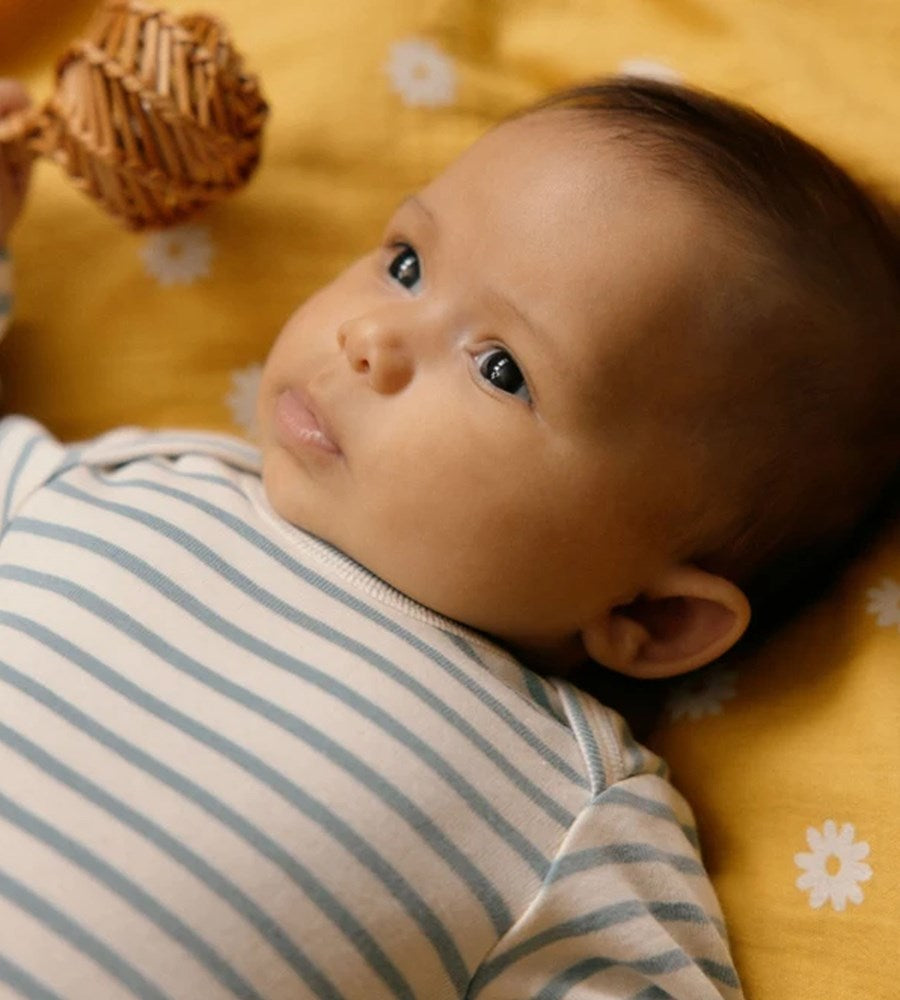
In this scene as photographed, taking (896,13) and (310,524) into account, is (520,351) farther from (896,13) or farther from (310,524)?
(896,13)

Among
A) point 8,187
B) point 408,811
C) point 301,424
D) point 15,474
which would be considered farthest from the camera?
point 8,187

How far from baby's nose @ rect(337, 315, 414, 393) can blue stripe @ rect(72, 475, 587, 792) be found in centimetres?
15

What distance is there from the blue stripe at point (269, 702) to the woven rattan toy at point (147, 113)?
404mm

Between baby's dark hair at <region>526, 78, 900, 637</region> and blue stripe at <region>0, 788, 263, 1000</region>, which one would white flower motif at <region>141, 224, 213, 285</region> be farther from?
blue stripe at <region>0, 788, 263, 1000</region>

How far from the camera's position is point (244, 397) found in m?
1.48

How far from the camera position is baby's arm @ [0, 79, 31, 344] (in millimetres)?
1414

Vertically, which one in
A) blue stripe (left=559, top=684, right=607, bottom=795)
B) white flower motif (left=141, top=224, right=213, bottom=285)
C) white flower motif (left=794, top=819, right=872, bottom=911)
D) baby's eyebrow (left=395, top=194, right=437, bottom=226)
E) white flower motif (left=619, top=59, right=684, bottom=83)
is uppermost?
white flower motif (left=619, top=59, right=684, bottom=83)

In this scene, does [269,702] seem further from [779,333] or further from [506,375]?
[779,333]

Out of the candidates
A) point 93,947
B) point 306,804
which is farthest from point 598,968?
point 93,947

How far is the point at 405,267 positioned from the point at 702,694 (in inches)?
18.3

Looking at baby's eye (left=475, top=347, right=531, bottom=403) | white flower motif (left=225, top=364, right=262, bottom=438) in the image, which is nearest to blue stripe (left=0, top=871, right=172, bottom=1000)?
baby's eye (left=475, top=347, right=531, bottom=403)

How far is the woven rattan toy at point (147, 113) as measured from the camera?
129 centimetres

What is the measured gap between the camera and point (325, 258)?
149 cm

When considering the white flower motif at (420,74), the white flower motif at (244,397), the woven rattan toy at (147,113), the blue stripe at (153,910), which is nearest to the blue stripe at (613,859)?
the blue stripe at (153,910)
